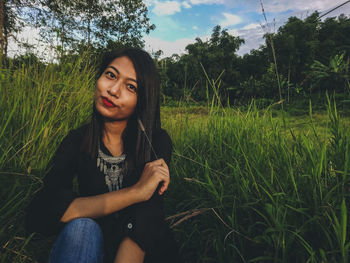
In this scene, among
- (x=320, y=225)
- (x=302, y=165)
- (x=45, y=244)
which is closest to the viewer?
(x=320, y=225)

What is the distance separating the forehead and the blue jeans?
78 centimetres

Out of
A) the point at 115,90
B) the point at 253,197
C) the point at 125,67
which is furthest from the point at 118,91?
the point at 253,197

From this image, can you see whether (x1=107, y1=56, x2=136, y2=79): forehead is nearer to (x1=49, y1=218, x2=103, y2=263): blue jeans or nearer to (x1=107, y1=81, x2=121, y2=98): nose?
(x1=107, y1=81, x2=121, y2=98): nose

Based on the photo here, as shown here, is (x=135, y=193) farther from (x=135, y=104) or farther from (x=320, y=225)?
(x=320, y=225)

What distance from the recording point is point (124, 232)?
3.09 ft

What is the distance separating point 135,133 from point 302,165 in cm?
98

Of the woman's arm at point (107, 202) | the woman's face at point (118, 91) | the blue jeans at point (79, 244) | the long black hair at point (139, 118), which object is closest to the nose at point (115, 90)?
the woman's face at point (118, 91)

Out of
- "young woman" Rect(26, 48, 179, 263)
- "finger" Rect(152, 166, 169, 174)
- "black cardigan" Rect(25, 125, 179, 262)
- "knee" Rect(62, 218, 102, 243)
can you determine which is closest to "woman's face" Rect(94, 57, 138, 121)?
"young woman" Rect(26, 48, 179, 263)

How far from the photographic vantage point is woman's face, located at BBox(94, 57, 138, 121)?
1.16 metres

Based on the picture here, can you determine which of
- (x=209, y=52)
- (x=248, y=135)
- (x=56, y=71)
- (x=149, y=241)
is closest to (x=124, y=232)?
(x=149, y=241)

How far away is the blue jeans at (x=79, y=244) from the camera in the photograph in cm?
82

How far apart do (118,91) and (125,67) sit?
17cm

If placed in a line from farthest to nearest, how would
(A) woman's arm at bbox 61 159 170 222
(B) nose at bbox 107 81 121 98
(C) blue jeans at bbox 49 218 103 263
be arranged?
1. (B) nose at bbox 107 81 121 98
2. (A) woman's arm at bbox 61 159 170 222
3. (C) blue jeans at bbox 49 218 103 263

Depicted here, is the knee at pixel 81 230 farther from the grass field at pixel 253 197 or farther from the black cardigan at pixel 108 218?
the grass field at pixel 253 197
